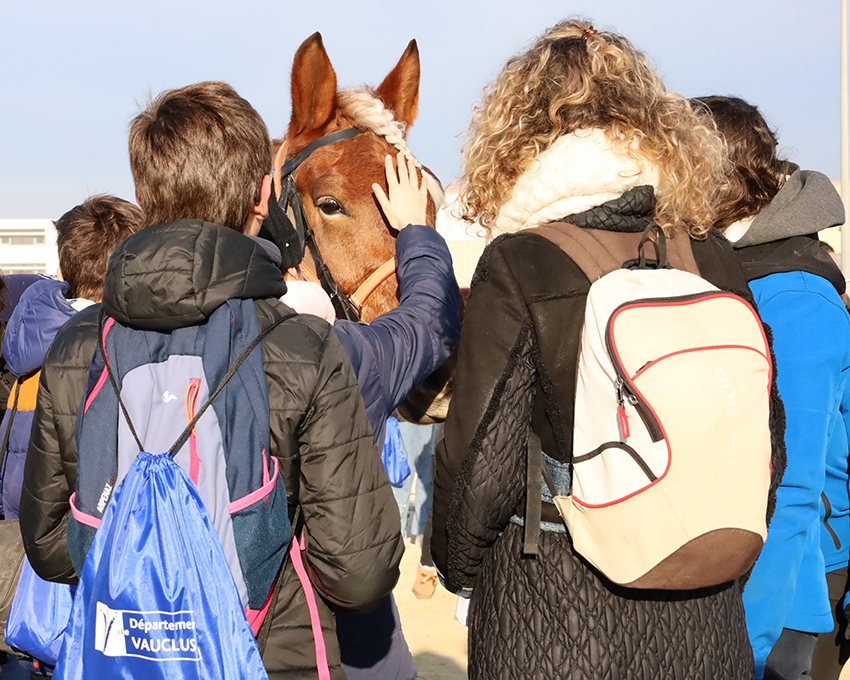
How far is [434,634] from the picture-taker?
17.7 ft

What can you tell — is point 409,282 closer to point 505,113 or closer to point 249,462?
point 505,113

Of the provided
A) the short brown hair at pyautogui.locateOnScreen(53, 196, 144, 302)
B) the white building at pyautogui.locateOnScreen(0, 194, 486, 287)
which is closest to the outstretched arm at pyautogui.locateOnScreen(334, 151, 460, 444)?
the short brown hair at pyautogui.locateOnScreen(53, 196, 144, 302)

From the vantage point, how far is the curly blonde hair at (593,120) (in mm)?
1722

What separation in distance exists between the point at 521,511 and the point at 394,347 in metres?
0.50

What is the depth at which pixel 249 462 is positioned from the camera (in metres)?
1.40

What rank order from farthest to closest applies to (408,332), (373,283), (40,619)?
(373,283)
(40,619)
(408,332)

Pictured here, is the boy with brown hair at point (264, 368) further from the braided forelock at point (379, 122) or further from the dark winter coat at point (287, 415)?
the braided forelock at point (379, 122)

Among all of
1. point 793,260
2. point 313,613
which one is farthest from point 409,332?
point 793,260

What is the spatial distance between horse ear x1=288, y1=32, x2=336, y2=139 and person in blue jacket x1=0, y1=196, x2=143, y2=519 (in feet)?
2.97

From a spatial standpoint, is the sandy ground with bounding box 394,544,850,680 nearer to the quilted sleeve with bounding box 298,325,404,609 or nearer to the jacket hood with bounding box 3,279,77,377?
the jacket hood with bounding box 3,279,77,377

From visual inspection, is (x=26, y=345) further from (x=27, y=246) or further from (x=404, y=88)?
(x=27, y=246)

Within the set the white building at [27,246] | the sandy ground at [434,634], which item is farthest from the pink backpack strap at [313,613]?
the white building at [27,246]

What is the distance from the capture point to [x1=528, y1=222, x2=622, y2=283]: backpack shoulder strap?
160 cm

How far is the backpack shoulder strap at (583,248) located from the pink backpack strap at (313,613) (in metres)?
0.87
